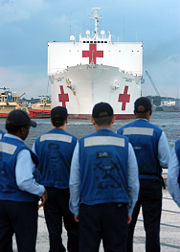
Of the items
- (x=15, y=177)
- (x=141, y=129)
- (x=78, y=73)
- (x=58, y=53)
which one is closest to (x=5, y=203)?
(x=15, y=177)

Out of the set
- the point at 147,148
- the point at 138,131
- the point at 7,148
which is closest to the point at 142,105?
the point at 138,131

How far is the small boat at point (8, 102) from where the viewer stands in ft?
176

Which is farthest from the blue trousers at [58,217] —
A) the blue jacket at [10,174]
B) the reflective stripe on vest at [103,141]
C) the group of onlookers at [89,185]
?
the reflective stripe on vest at [103,141]

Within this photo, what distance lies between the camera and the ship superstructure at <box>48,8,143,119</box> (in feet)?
96.1

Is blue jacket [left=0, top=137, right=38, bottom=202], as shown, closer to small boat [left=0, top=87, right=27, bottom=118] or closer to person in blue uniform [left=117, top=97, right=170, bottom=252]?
person in blue uniform [left=117, top=97, right=170, bottom=252]

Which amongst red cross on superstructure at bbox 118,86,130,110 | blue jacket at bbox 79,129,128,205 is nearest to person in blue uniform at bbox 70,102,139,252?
blue jacket at bbox 79,129,128,205

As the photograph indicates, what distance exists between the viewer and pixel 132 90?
31484 mm

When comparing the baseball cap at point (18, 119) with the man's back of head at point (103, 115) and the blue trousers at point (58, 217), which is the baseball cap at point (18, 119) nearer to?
the man's back of head at point (103, 115)

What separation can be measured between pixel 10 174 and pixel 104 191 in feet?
1.88

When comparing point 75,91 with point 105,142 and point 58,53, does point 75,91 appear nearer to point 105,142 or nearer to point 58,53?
point 58,53

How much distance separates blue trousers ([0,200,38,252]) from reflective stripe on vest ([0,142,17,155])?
0.98 ft

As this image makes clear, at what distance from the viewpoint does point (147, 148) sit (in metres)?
2.62

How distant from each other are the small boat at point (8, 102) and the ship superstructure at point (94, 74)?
851 inches

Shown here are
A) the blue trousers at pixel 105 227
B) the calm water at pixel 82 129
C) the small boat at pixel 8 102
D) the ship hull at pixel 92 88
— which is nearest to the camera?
the blue trousers at pixel 105 227
